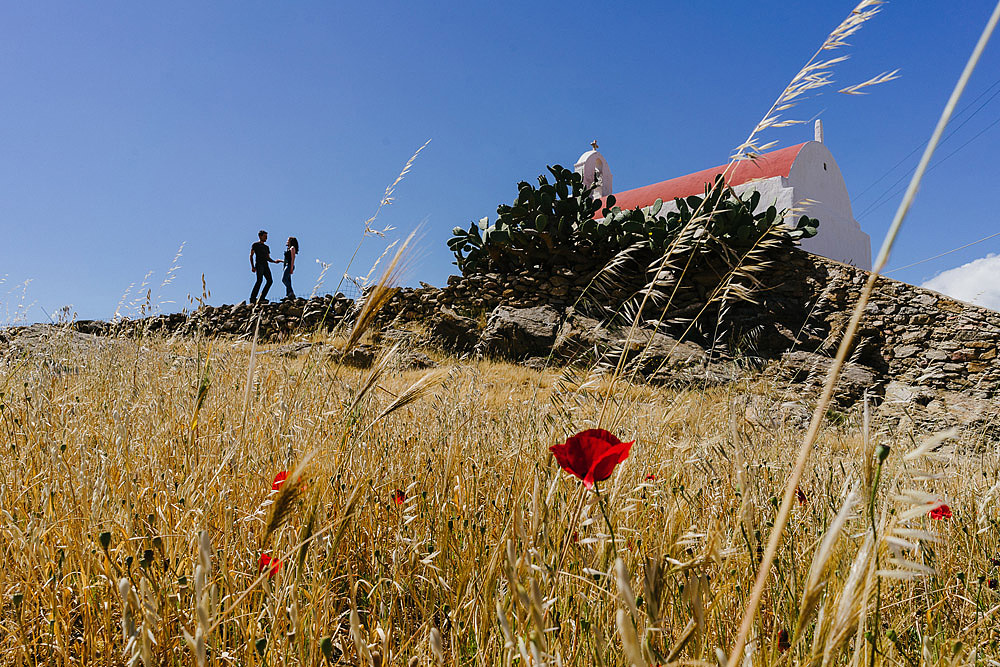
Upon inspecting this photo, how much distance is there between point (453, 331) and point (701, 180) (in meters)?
8.08

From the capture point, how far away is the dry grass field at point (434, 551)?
0.74 meters

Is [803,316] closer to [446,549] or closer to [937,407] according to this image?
[937,407]

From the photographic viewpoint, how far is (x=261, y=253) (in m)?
11.0

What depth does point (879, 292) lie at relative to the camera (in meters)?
8.05

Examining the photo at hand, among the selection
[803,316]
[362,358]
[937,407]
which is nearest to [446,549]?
[362,358]

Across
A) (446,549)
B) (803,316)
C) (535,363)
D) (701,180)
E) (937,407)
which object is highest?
(701,180)

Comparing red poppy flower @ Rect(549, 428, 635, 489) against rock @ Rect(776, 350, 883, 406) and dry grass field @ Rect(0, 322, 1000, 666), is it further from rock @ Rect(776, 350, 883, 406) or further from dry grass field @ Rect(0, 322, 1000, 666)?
rock @ Rect(776, 350, 883, 406)

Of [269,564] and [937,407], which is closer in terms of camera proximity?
[269,564]

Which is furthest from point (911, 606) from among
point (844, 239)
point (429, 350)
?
point (844, 239)

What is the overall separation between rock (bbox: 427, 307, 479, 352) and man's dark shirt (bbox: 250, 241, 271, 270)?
4.57 m

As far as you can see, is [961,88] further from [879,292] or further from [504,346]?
[879,292]

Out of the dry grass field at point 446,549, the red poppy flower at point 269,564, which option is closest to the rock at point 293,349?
the dry grass field at point 446,549

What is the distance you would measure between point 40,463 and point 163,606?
103 cm

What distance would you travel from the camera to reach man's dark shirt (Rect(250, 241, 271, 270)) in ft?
35.6
